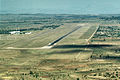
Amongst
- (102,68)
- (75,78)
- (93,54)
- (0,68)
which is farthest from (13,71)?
(93,54)

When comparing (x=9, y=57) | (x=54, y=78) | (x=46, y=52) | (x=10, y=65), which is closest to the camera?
(x=54, y=78)

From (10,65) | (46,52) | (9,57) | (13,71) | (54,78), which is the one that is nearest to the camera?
(54,78)

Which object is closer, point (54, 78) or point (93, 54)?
point (54, 78)

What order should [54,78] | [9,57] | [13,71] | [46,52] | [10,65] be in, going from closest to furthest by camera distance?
[54,78]
[13,71]
[10,65]
[9,57]
[46,52]

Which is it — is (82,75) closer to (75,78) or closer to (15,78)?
(75,78)

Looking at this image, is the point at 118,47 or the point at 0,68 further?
the point at 118,47

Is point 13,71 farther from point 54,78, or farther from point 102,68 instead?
point 102,68

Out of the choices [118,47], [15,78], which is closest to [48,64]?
[15,78]

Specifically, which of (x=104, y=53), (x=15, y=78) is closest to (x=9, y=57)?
(x=15, y=78)

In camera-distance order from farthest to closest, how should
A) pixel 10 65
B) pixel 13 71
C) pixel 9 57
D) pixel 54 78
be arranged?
1. pixel 9 57
2. pixel 10 65
3. pixel 13 71
4. pixel 54 78
